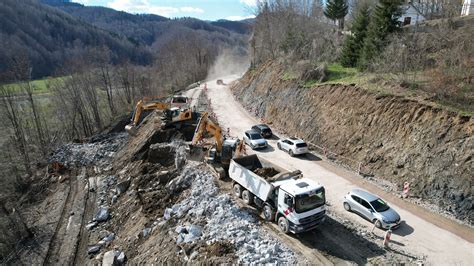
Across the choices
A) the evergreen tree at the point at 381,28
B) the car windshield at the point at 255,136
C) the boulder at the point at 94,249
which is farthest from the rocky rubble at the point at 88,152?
the evergreen tree at the point at 381,28

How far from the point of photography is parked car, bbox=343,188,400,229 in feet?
48.4

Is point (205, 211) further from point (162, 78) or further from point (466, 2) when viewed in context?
point (162, 78)

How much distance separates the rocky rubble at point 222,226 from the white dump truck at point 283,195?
878 millimetres

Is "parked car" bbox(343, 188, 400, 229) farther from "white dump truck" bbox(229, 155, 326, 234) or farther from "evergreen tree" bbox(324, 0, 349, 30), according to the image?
"evergreen tree" bbox(324, 0, 349, 30)

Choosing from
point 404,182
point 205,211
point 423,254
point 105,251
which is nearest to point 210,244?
point 205,211

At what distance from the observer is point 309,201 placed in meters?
13.9

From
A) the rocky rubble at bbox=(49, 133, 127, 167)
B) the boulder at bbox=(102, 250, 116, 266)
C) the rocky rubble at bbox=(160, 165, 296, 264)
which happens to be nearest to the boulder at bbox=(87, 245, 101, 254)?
the boulder at bbox=(102, 250, 116, 266)

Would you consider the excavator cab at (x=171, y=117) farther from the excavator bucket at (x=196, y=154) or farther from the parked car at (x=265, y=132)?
the parked car at (x=265, y=132)

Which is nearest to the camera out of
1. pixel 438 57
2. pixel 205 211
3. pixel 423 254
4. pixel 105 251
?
pixel 423 254

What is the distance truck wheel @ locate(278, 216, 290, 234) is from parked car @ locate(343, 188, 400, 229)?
14.0 feet

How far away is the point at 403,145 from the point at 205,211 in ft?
42.4

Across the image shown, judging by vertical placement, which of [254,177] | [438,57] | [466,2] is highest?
[466,2]

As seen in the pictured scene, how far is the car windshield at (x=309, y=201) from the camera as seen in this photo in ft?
44.5

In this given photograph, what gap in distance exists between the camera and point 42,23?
395ft
